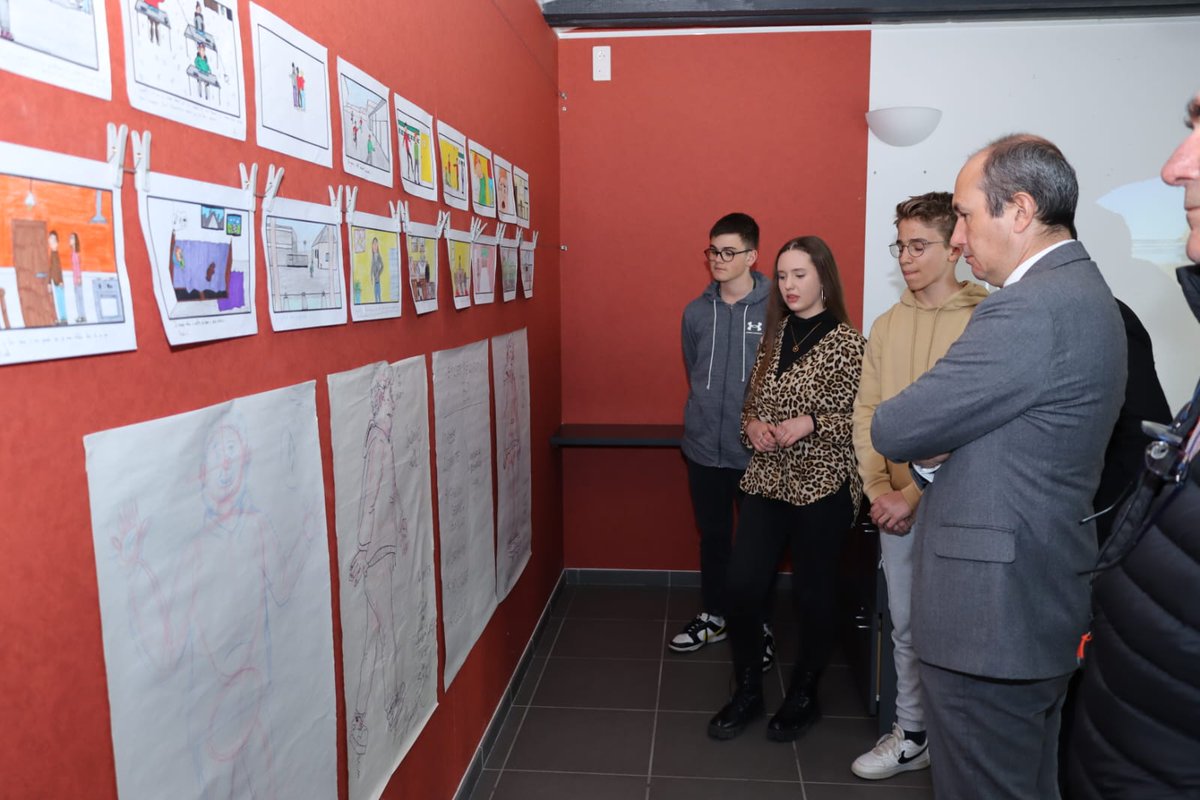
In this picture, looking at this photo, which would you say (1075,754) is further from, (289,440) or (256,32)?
(256,32)

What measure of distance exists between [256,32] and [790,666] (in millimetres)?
2870

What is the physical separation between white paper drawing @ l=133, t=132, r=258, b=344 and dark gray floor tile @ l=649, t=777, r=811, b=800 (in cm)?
188

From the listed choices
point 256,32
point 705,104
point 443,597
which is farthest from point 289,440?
point 705,104

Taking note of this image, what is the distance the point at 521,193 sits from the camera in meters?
3.14

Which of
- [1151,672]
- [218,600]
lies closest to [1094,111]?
[1151,672]

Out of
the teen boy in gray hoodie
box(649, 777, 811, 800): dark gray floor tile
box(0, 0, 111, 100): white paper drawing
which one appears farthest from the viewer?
the teen boy in gray hoodie

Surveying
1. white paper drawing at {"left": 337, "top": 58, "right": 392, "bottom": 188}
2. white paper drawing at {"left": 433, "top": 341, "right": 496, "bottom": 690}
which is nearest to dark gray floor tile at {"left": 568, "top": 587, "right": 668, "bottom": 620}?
white paper drawing at {"left": 433, "top": 341, "right": 496, "bottom": 690}

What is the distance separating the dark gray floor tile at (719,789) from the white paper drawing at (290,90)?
1.96 m

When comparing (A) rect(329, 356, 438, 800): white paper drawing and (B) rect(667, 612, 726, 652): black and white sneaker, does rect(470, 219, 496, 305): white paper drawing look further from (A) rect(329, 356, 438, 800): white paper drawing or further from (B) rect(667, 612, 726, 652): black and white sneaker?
(B) rect(667, 612, 726, 652): black and white sneaker

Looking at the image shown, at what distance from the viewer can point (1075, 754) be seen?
1.09 meters

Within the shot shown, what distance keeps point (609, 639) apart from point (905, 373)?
1840mm

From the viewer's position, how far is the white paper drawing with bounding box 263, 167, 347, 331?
1327mm

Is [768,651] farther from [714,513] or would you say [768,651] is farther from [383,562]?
[383,562]

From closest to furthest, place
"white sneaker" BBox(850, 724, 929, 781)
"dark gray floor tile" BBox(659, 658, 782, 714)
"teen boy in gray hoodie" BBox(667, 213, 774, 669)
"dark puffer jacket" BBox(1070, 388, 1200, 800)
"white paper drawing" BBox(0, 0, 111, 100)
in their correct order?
1. "white paper drawing" BBox(0, 0, 111, 100)
2. "dark puffer jacket" BBox(1070, 388, 1200, 800)
3. "white sneaker" BBox(850, 724, 929, 781)
4. "dark gray floor tile" BBox(659, 658, 782, 714)
5. "teen boy in gray hoodie" BBox(667, 213, 774, 669)
